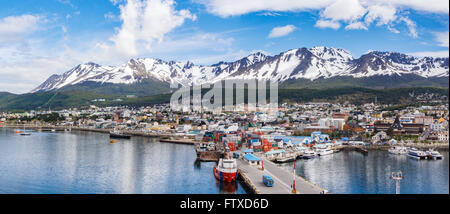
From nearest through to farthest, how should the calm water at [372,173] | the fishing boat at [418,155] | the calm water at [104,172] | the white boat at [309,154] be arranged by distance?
the calm water at [104,172] → the calm water at [372,173] → the fishing boat at [418,155] → the white boat at [309,154]

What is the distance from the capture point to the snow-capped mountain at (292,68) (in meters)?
63.4

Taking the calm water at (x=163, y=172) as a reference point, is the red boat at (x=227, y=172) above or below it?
above

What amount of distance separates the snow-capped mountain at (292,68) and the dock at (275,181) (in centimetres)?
5305

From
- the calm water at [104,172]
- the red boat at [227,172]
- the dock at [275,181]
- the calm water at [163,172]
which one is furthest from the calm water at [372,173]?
the calm water at [104,172]

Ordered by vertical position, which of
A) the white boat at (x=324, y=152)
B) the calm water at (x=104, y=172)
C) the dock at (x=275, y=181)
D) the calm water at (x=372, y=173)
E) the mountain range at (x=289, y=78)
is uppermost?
the mountain range at (x=289, y=78)

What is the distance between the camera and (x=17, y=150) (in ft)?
46.1

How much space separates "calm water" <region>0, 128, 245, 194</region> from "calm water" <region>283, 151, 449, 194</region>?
228cm

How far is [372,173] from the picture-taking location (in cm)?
973

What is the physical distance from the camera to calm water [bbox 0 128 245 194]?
25.6ft

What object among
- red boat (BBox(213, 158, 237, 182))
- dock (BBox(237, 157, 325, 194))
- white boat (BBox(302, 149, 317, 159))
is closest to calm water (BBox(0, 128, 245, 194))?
red boat (BBox(213, 158, 237, 182))

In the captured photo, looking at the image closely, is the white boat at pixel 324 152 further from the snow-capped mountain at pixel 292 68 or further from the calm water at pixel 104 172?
the snow-capped mountain at pixel 292 68

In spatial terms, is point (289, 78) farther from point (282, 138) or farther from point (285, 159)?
point (285, 159)
